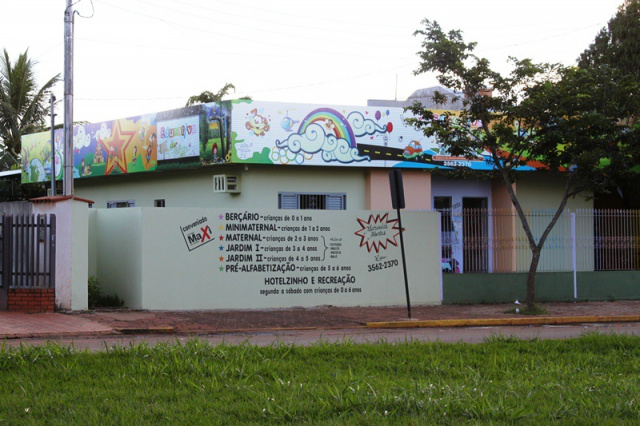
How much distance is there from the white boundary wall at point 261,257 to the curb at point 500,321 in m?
2.90

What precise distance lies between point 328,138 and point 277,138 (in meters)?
1.54

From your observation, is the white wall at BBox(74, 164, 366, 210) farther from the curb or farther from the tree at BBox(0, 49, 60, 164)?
the tree at BBox(0, 49, 60, 164)

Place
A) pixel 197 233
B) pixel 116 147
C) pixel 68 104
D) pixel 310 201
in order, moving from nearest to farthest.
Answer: pixel 197 233
pixel 68 104
pixel 310 201
pixel 116 147

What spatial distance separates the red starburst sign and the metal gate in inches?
280

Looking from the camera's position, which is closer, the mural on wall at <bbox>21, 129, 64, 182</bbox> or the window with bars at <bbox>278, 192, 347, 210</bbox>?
the window with bars at <bbox>278, 192, 347, 210</bbox>

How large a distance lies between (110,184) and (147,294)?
11.4 meters

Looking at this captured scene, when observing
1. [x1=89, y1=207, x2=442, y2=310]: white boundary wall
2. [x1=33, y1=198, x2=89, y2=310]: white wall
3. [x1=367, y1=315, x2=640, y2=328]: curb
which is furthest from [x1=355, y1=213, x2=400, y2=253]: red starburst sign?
[x1=33, y1=198, x2=89, y2=310]: white wall

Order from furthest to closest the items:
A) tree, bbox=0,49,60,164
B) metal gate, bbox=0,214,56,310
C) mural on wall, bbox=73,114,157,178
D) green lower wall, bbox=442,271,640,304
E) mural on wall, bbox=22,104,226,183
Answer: tree, bbox=0,49,60,164, mural on wall, bbox=73,114,157,178, mural on wall, bbox=22,104,226,183, green lower wall, bbox=442,271,640,304, metal gate, bbox=0,214,56,310

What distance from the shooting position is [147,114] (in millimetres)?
23422

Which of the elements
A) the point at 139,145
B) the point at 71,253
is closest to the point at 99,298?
the point at 71,253

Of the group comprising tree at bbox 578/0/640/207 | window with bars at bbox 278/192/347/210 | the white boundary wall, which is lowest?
the white boundary wall

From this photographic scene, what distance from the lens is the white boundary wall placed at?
54.3ft

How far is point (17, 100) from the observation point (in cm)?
3953

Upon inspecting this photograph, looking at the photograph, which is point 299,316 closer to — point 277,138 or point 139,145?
point 277,138
